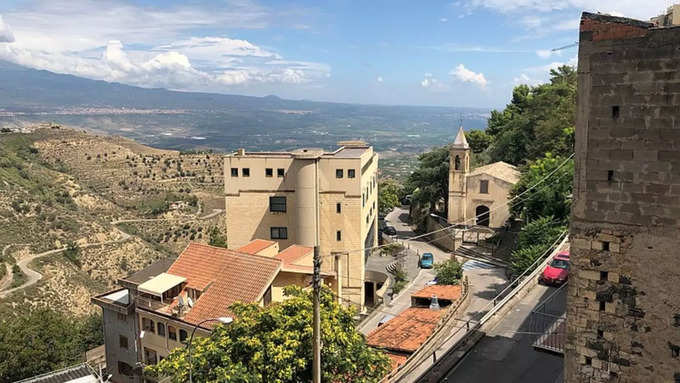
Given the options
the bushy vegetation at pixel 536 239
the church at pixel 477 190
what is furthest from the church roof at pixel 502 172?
the bushy vegetation at pixel 536 239

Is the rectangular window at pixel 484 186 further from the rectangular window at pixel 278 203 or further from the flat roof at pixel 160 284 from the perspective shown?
the flat roof at pixel 160 284

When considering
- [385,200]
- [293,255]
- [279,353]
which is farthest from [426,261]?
[279,353]

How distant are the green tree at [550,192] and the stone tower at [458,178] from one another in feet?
36.4

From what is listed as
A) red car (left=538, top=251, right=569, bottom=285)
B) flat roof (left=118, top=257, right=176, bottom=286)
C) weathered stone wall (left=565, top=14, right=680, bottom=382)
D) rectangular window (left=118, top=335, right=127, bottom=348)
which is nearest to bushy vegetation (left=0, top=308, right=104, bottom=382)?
rectangular window (left=118, top=335, right=127, bottom=348)

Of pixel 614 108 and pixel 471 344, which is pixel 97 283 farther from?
pixel 614 108

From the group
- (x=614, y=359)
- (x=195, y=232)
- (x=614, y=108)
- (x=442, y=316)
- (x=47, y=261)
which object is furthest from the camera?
(x=195, y=232)

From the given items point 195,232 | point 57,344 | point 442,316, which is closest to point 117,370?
point 57,344

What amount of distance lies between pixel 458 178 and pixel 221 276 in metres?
30.4

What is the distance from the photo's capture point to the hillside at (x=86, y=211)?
55.2 meters

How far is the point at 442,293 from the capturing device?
33.0 meters

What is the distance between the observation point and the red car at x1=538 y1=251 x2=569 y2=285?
26.1 metres

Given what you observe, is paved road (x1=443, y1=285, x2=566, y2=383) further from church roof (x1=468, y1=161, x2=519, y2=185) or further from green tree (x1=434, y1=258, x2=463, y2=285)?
church roof (x1=468, y1=161, x2=519, y2=185)

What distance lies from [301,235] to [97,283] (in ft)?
107

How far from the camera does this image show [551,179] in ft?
121
